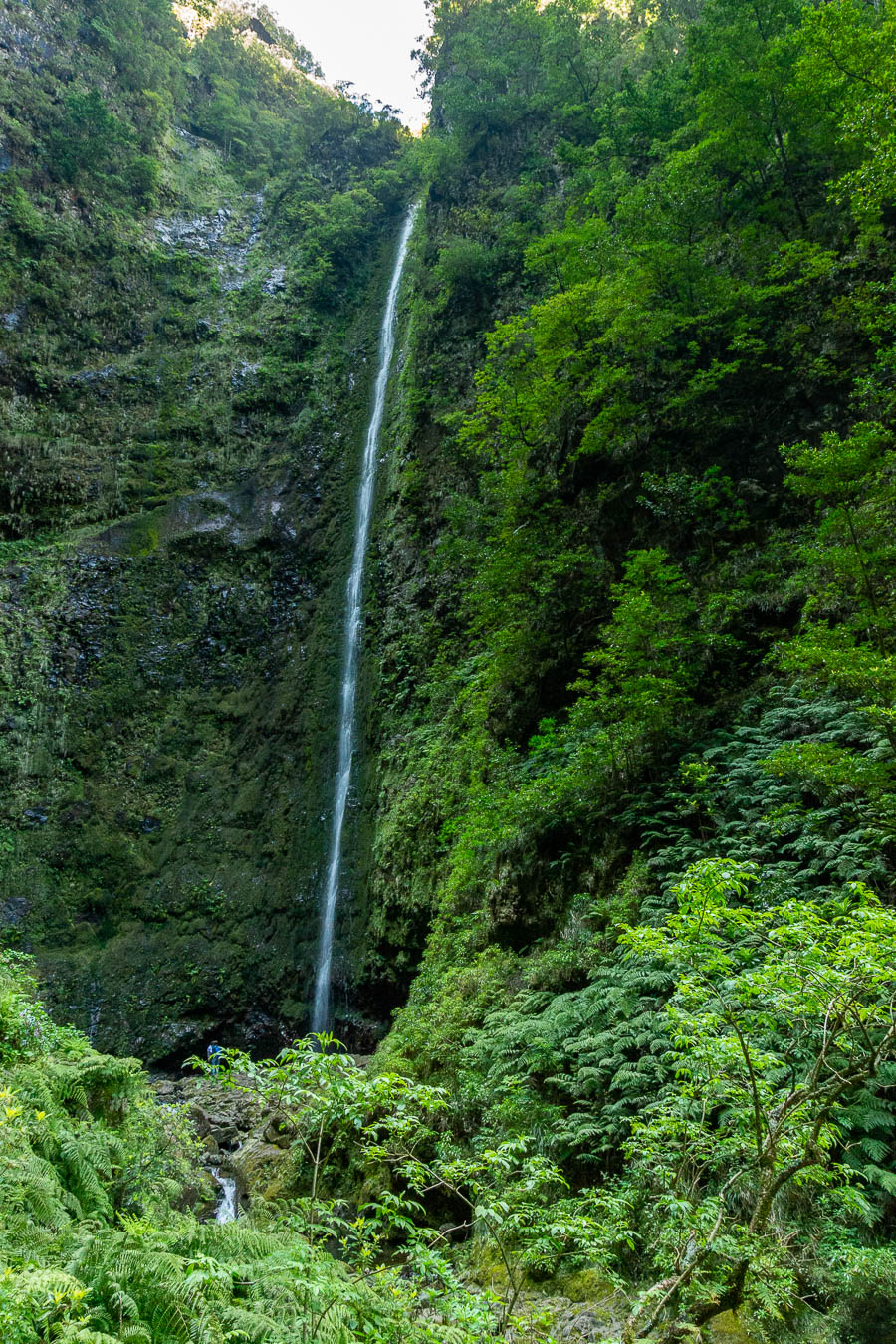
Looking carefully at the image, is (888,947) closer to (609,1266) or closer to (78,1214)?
(609,1266)

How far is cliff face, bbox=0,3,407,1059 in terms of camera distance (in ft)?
50.9

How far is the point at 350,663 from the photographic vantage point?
18203 mm

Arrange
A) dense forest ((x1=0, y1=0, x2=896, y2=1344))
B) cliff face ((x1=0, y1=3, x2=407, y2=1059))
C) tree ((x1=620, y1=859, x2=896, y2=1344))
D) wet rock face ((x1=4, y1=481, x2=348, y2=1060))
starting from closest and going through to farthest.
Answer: tree ((x1=620, y1=859, x2=896, y2=1344)) < dense forest ((x1=0, y1=0, x2=896, y2=1344)) < wet rock face ((x1=4, y1=481, x2=348, y2=1060)) < cliff face ((x1=0, y1=3, x2=407, y2=1059))

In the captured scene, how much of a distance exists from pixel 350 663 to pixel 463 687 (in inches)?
198

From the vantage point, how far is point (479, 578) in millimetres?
11977

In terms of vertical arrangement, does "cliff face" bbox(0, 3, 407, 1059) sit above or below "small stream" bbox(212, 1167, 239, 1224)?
above

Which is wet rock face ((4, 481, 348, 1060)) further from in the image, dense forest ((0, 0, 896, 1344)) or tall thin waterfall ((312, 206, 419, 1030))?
tall thin waterfall ((312, 206, 419, 1030))

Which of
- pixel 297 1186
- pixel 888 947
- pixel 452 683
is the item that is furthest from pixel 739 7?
pixel 297 1186

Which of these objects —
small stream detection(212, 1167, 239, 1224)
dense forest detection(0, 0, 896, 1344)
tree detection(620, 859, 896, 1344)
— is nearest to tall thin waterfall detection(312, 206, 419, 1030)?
dense forest detection(0, 0, 896, 1344)

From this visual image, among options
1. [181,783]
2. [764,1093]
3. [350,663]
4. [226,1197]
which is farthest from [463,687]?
[764,1093]

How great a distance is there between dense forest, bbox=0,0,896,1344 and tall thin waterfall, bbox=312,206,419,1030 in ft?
1.17

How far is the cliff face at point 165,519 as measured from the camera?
15.5 m

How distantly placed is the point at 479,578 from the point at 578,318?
4.80 metres

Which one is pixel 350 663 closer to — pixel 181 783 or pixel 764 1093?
pixel 181 783
